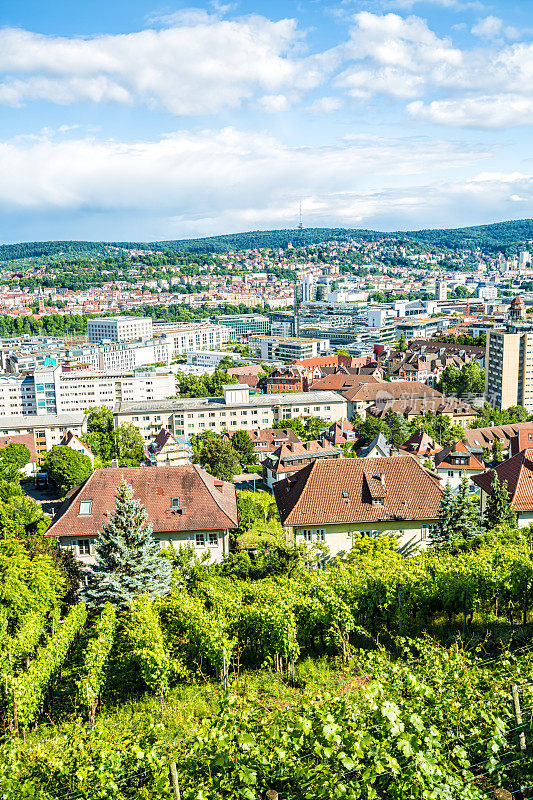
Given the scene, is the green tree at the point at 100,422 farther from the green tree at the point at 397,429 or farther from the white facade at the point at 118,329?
the white facade at the point at 118,329

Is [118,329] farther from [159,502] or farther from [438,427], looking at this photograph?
[159,502]

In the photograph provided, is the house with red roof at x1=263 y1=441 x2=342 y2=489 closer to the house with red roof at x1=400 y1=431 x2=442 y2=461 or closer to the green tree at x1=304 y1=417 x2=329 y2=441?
the house with red roof at x1=400 y1=431 x2=442 y2=461

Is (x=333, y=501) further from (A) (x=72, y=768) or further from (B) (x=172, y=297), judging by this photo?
(B) (x=172, y=297)

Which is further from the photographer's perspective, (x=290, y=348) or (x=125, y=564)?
(x=290, y=348)

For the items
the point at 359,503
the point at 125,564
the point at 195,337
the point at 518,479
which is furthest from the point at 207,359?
the point at 125,564

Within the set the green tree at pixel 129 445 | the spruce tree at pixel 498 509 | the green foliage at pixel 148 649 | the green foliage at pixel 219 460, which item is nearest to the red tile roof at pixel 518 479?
the spruce tree at pixel 498 509

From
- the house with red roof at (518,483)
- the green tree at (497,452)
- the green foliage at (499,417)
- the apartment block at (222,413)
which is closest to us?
the house with red roof at (518,483)

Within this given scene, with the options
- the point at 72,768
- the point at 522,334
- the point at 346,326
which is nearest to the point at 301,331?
the point at 346,326
